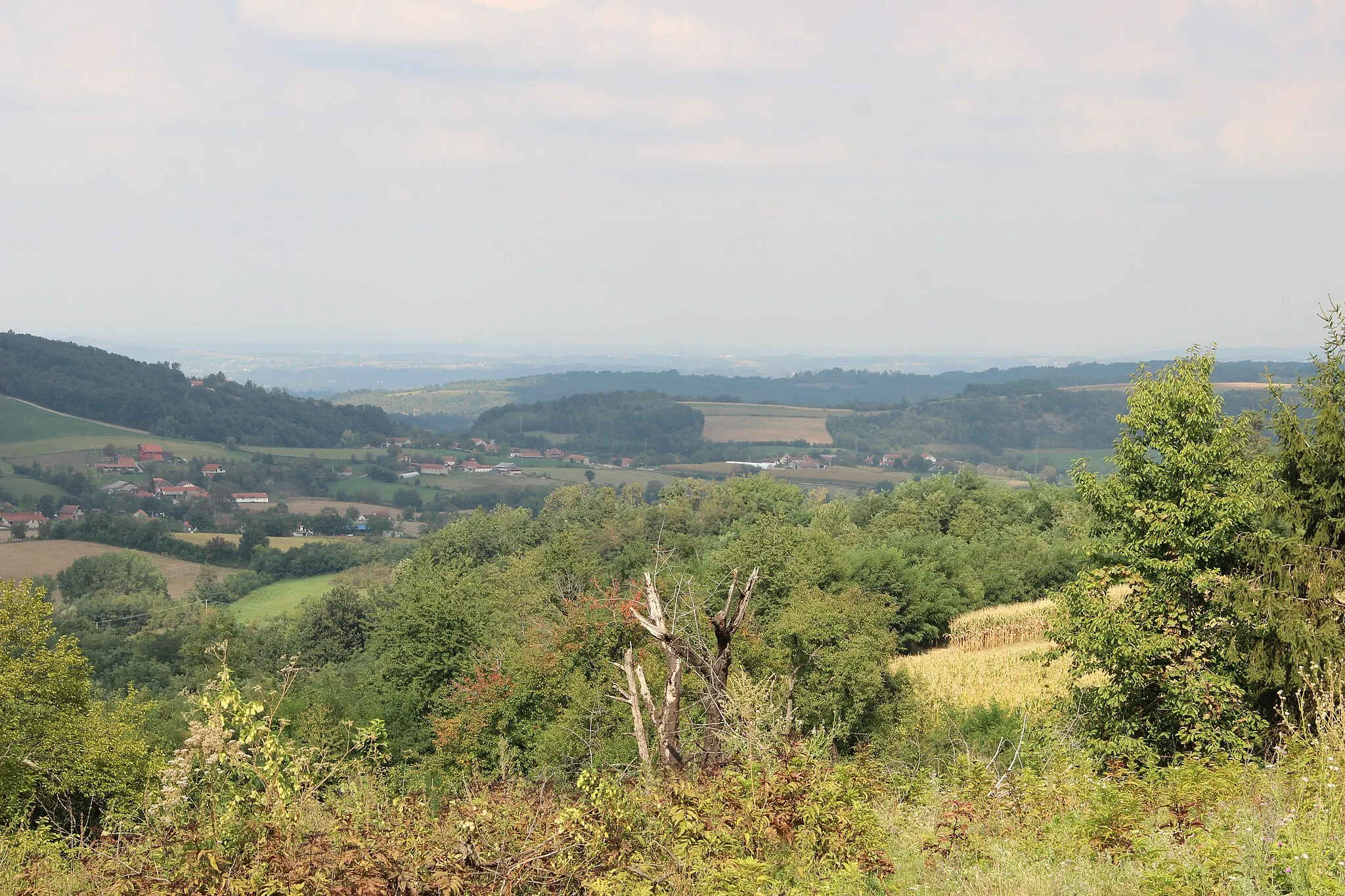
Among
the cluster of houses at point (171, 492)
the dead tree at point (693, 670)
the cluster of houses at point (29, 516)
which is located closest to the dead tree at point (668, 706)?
the dead tree at point (693, 670)

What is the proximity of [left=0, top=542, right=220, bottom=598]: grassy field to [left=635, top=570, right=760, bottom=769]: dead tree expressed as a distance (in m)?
94.9

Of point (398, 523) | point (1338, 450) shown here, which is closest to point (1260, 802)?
point (1338, 450)

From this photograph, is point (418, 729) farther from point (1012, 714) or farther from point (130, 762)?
point (1012, 714)

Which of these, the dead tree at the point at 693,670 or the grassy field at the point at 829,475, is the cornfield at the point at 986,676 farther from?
the grassy field at the point at 829,475

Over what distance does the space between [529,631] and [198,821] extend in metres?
27.6

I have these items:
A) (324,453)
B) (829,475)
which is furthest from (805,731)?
(324,453)

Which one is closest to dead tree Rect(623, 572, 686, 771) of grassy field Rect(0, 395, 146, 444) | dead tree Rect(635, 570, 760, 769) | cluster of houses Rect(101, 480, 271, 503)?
dead tree Rect(635, 570, 760, 769)

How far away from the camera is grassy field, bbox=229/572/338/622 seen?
8294cm

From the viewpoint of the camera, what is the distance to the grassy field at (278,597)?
272 feet

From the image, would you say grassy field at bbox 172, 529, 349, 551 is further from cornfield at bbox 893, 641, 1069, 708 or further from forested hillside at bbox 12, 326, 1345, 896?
cornfield at bbox 893, 641, 1069, 708

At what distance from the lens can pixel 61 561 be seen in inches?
3957

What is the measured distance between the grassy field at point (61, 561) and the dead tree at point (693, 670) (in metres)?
94.9

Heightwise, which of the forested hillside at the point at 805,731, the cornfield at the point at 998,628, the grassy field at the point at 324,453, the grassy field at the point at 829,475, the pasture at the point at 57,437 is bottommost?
the grassy field at the point at 829,475

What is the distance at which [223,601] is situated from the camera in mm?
91938
